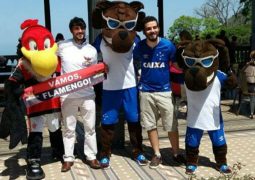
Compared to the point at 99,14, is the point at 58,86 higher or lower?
lower

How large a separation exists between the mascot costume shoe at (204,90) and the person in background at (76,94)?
40.5 inches

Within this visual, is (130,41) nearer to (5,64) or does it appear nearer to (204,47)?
(204,47)

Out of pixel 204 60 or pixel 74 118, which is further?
pixel 74 118

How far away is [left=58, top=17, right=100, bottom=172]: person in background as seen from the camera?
4.47 meters

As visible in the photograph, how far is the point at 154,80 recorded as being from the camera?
4590 millimetres

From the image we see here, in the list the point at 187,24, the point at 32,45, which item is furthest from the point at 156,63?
the point at 187,24

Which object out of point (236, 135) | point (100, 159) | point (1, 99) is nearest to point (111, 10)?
point (100, 159)

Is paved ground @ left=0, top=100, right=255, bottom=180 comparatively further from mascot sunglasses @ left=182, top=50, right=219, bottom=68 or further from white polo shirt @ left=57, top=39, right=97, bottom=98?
mascot sunglasses @ left=182, top=50, right=219, bottom=68

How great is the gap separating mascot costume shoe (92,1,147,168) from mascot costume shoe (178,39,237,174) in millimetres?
610

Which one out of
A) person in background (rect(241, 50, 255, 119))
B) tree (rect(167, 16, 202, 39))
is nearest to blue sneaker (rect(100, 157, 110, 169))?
person in background (rect(241, 50, 255, 119))

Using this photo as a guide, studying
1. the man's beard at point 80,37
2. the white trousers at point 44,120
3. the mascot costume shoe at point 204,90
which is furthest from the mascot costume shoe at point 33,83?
the mascot costume shoe at point 204,90

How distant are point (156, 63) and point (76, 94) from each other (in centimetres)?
93

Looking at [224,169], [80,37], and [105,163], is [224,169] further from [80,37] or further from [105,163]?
[80,37]

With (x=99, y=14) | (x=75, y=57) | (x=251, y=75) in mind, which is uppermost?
(x=99, y=14)
